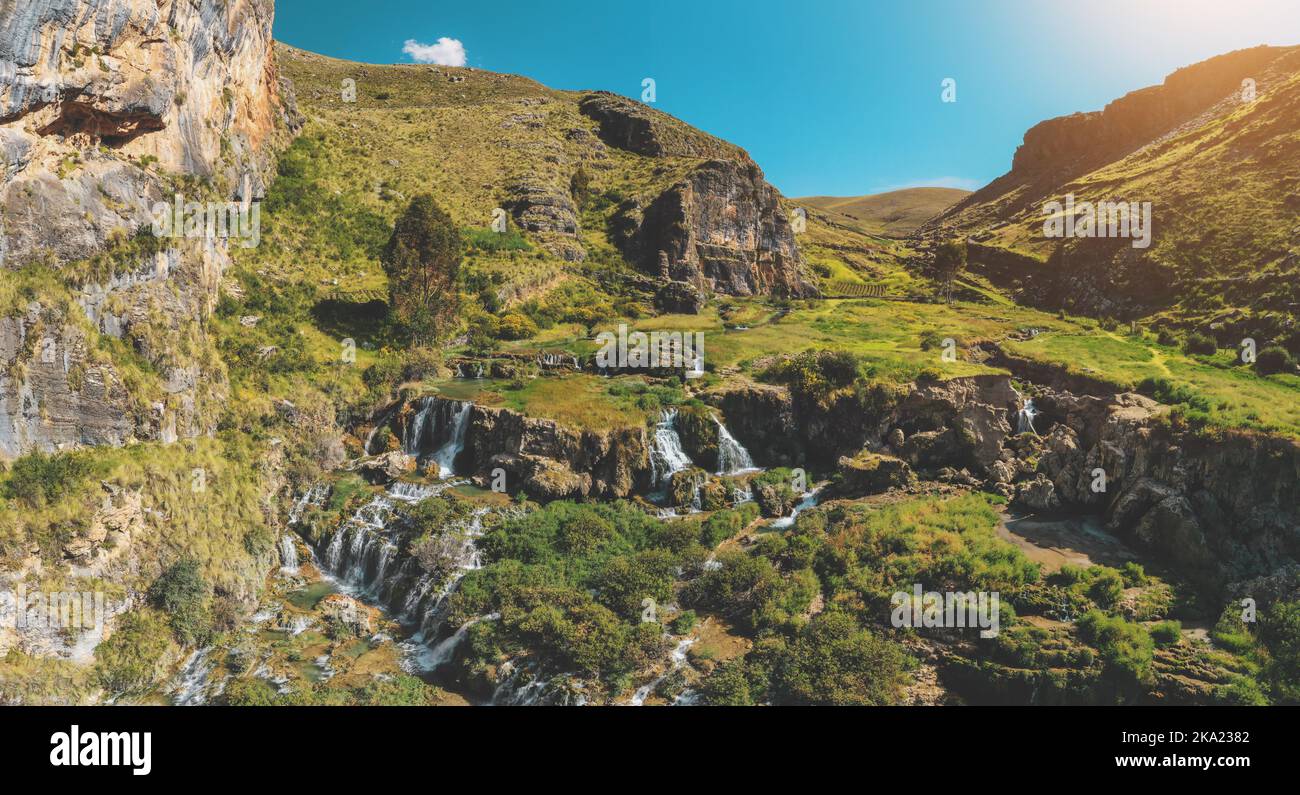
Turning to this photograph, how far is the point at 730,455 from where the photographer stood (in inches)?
1750

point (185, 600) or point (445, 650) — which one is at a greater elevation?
point (185, 600)

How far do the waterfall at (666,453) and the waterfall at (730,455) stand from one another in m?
2.21

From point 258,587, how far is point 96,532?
23.6 ft

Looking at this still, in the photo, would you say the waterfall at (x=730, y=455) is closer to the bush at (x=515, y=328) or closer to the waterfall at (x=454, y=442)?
the waterfall at (x=454, y=442)

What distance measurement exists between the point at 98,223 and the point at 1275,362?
233 ft

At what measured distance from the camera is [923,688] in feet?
83.5

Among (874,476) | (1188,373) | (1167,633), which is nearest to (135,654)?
(874,476)

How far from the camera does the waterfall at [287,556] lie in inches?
1337

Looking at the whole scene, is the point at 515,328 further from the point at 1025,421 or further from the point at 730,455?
the point at 1025,421

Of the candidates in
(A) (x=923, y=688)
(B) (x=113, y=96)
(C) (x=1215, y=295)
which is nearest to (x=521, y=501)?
(A) (x=923, y=688)

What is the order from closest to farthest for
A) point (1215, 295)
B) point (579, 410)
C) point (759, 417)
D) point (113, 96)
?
point (113, 96)
point (579, 410)
point (759, 417)
point (1215, 295)

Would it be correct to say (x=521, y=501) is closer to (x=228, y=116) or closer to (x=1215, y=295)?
(x=228, y=116)

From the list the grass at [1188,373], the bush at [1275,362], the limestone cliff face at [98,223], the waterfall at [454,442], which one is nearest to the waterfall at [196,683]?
the limestone cliff face at [98,223]

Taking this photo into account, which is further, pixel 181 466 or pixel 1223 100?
pixel 1223 100
